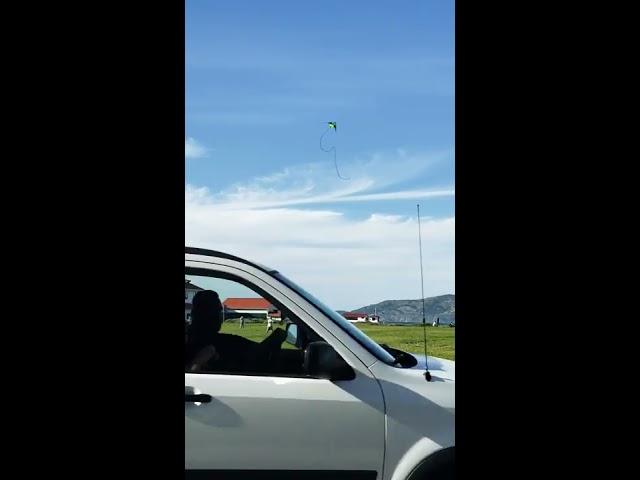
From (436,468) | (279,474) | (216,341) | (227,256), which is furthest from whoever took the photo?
(216,341)

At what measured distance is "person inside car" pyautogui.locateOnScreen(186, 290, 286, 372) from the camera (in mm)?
3430

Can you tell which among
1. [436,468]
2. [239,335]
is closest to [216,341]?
[239,335]

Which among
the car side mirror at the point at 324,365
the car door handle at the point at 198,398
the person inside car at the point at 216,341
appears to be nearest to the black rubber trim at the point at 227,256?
the person inside car at the point at 216,341

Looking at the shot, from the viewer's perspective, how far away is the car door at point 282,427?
3.13 metres

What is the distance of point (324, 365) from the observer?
3285 mm

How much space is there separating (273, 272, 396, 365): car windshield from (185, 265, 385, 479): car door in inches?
8.8

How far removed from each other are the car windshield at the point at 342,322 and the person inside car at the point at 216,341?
0.77 ft

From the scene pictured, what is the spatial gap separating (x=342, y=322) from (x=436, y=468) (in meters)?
0.74

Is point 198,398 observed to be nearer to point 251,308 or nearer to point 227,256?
point 251,308

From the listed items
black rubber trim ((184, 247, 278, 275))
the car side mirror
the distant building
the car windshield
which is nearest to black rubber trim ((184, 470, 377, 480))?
the car side mirror

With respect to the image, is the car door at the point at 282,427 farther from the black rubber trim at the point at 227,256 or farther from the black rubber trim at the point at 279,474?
the black rubber trim at the point at 227,256
